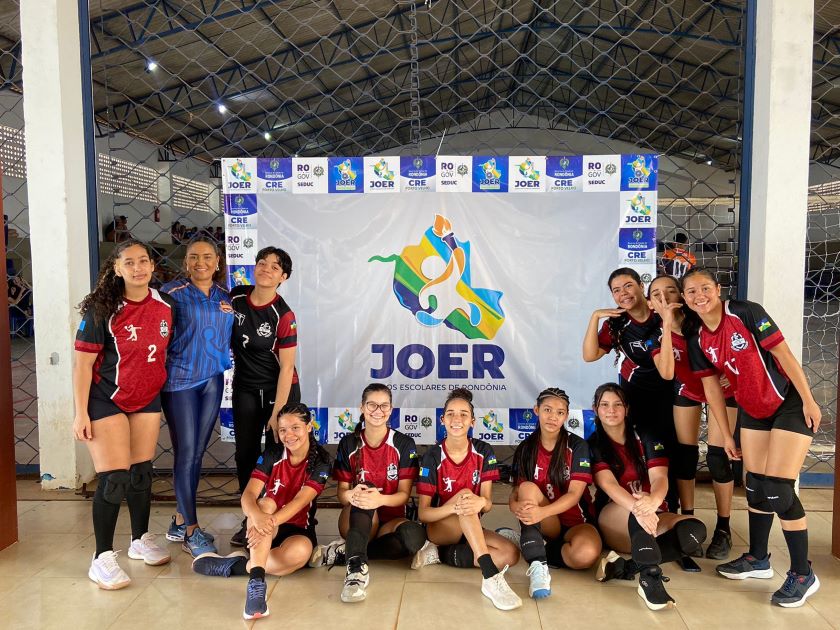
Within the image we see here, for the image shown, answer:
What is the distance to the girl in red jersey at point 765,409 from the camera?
2131 millimetres

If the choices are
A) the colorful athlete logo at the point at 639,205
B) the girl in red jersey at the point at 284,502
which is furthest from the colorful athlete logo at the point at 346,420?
the colorful athlete logo at the point at 639,205

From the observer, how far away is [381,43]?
29.8 feet

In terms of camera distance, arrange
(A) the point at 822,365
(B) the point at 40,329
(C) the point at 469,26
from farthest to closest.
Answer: (C) the point at 469,26 → (A) the point at 822,365 → (B) the point at 40,329

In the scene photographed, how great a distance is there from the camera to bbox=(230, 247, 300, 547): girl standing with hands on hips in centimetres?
259

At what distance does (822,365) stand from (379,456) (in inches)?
248

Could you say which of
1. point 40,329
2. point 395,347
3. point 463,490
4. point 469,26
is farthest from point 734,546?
point 469,26

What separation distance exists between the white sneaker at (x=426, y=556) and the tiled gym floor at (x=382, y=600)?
0.10ft

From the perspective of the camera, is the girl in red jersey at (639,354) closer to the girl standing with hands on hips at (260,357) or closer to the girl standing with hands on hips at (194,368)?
the girl standing with hands on hips at (260,357)

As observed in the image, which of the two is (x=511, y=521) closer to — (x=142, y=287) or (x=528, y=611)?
(x=528, y=611)

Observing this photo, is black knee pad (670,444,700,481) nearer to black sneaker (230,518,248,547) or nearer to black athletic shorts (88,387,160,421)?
black sneaker (230,518,248,547)

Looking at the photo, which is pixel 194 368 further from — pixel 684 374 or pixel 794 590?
pixel 794 590

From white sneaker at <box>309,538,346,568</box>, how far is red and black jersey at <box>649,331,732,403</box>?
142 cm

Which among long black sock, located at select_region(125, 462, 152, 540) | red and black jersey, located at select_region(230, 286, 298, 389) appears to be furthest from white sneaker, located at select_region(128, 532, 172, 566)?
red and black jersey, located at select_region(230, 286, 298, 389)

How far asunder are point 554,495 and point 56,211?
8.91 feet
